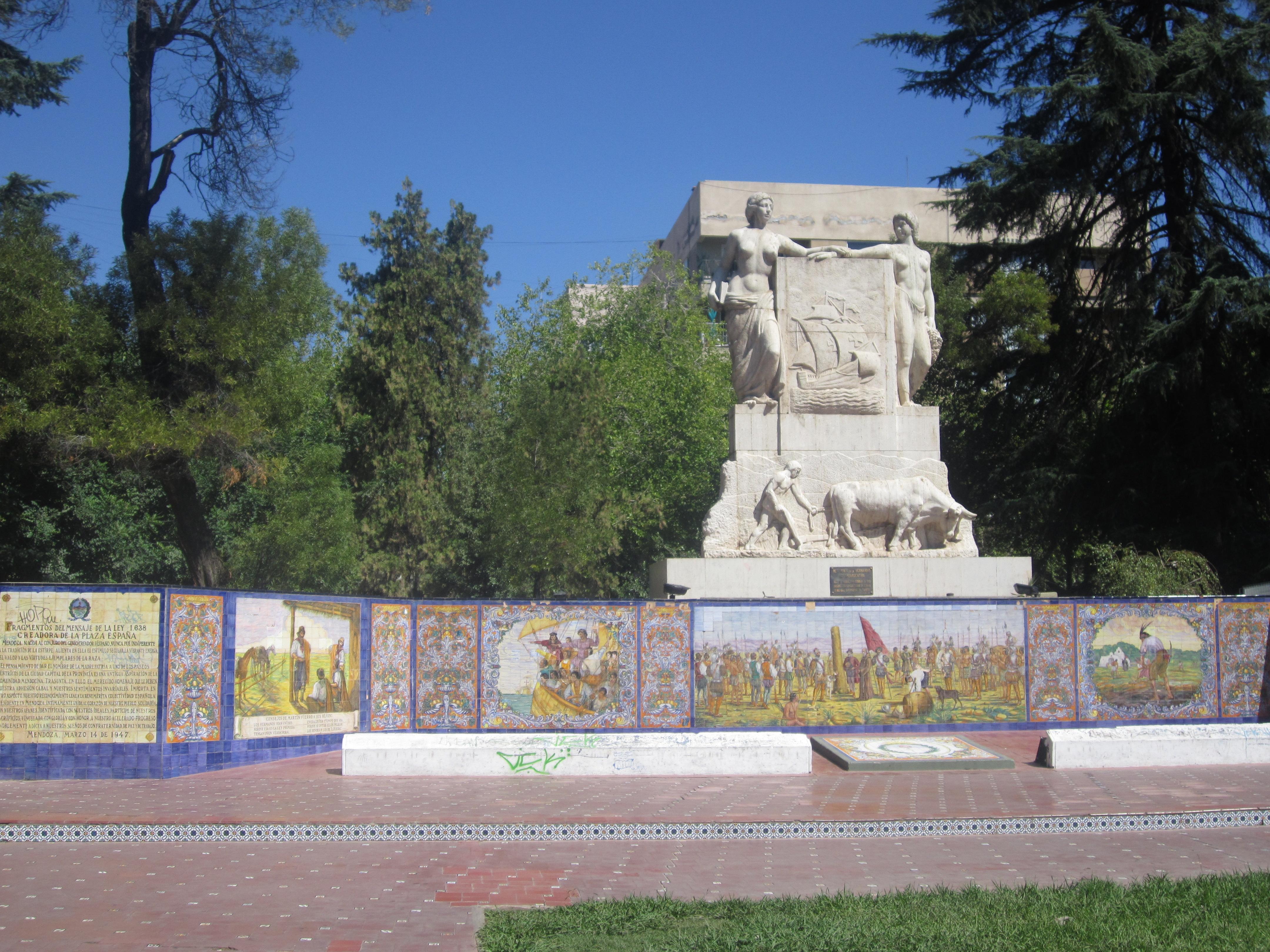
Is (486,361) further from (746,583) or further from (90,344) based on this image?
(746,583)

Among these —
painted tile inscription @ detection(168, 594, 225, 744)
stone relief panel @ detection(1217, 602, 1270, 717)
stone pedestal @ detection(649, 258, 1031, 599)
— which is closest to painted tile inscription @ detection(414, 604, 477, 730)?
painted tile inscription @ detection(168, 594, 225, 744)

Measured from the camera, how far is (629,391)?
28688mm

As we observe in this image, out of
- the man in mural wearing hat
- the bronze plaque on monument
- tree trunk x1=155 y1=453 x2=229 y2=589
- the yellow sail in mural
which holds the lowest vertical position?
the yellow sail in mural

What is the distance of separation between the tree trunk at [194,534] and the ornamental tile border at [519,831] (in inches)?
401

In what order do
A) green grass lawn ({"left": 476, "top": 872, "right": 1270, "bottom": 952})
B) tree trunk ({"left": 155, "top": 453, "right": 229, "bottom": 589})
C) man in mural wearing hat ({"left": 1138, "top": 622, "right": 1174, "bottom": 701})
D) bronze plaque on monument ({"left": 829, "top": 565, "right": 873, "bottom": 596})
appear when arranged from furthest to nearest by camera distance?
tree trunk ({"left": 155, "top": 453, "right": 229, "bottom": 589}) < bronze plaque on monument ({"left": 829, "top": 565, "right": 873, "bottom": 596}) < man in mural wearing hat ({"left": 1138, "top": 622, "right": 1174, "bottom": 701}) < green grass lawn ({"left": 476, "top": 872, "right": 1270, "bottom": 952})

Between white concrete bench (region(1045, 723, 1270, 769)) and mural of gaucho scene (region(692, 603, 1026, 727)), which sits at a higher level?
mural of gaucho scene (region(692, 603, 1026, 727))

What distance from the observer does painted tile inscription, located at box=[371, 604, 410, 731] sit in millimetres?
12375

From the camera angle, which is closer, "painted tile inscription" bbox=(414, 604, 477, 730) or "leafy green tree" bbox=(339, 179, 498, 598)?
"painted tile inscription" bbox=(414, 604, 477, 730)

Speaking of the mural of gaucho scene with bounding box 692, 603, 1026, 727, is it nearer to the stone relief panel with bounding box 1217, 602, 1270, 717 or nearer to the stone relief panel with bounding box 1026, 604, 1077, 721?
the stone relief panel with bounding box 1026, 604, 1077, 721

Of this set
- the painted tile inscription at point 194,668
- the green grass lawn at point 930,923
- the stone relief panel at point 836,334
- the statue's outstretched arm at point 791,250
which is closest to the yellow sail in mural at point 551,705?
the painted tile inscription at point 194,668

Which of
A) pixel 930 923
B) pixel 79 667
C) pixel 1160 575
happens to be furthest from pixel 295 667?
pixel 1160 575

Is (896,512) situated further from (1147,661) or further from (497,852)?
(497,852)

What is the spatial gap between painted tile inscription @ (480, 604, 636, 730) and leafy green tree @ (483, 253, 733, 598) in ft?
26.7

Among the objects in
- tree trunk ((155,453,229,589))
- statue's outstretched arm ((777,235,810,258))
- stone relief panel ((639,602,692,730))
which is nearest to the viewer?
stone relief panel ((639,602,692,730))
